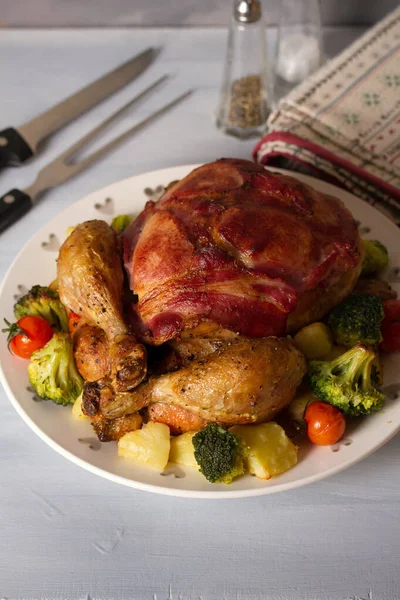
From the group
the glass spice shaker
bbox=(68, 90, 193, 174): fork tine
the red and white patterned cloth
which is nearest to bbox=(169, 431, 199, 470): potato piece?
the red and white patterned cloth

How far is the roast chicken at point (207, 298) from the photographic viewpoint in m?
2.43

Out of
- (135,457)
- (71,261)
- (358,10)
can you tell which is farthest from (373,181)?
(358,10)

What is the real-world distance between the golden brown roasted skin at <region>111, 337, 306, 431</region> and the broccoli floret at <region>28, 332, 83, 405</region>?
34 centimetres

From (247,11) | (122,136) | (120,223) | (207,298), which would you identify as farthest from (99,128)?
(207,298)

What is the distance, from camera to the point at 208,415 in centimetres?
245

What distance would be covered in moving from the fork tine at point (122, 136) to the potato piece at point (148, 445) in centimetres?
204

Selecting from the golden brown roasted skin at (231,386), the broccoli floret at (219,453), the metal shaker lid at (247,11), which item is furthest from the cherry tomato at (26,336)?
the metal shaker lid at (247,11)

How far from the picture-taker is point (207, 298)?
2.51 metres

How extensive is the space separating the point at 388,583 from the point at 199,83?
340cm

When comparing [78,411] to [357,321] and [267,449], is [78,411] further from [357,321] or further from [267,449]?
[357,321]

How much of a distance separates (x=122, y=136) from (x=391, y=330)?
2.25 meters

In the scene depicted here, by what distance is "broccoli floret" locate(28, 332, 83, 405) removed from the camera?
2.62 meters

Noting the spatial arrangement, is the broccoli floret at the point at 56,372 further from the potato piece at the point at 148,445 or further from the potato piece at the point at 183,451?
the potato piece at the point at 183,451

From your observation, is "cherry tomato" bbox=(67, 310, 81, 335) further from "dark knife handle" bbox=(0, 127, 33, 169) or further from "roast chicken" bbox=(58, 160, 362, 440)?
"dark knife handle" bbox=(0, 127, 33, 169)
